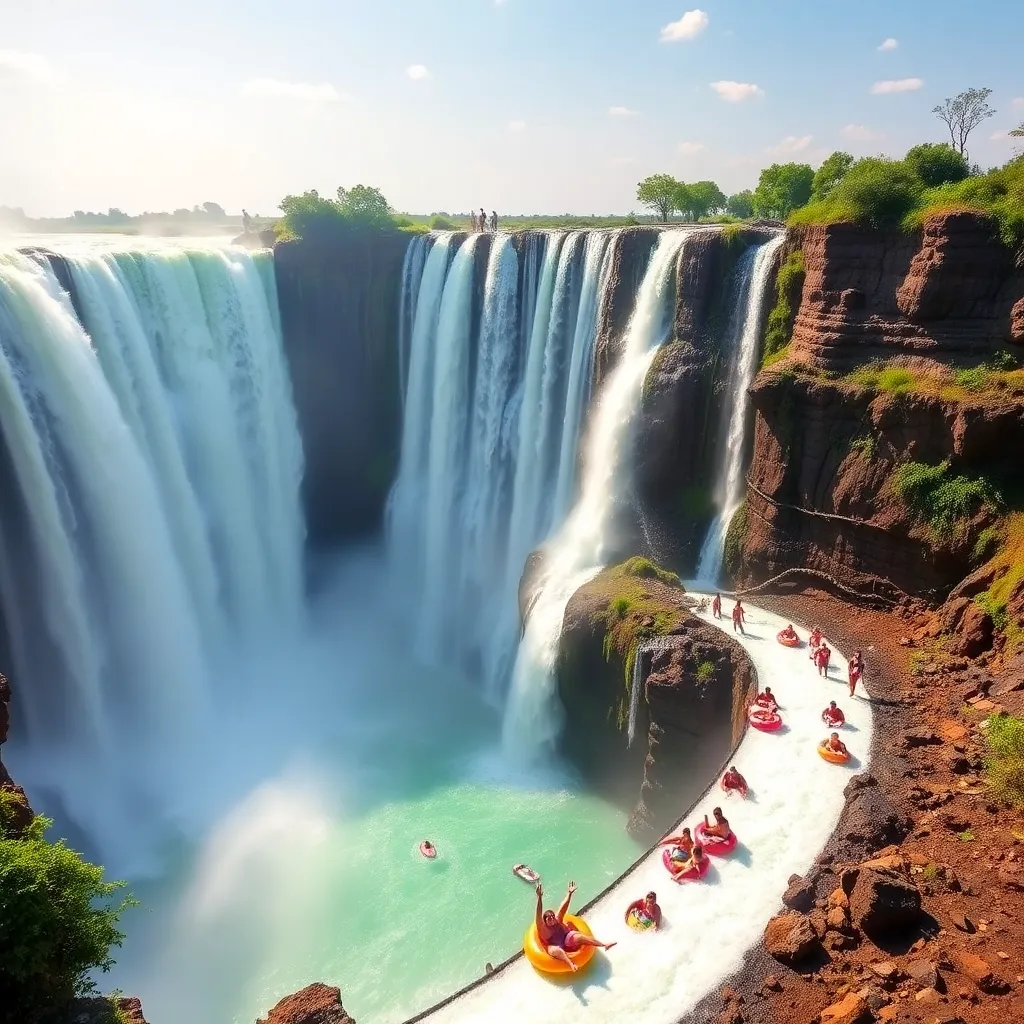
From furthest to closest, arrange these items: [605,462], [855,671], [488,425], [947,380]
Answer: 1. [488,425]
2. [605,462]
3. [947,380]
4. [855,671]

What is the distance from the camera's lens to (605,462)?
22.8m

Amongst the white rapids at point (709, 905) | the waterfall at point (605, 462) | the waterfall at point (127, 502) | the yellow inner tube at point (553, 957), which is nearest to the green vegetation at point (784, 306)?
the waterfall at point (605, 462)

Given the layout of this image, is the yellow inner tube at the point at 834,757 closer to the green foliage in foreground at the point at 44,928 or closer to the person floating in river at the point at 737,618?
the person floating in river at the point at 737,618

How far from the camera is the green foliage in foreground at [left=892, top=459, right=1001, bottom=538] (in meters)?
16.4

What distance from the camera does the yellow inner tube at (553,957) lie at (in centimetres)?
976

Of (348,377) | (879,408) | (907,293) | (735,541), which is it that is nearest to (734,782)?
(735,541)

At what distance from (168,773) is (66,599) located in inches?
210

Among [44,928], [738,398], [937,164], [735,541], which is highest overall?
[937,164]

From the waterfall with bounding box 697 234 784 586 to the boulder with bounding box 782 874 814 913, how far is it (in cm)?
1176

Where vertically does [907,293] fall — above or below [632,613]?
above

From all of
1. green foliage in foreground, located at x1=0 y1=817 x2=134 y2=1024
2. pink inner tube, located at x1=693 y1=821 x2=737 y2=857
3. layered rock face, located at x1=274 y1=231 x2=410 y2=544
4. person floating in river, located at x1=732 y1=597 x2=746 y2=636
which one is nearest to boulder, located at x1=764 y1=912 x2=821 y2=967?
pink inner tube, located at x1=693 y1=821 x2=737 y2=857

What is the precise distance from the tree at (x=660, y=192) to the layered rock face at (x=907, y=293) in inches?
845

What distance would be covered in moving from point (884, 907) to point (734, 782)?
364 centimetres

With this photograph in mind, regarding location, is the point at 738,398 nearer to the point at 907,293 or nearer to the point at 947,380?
the point at 907,293
